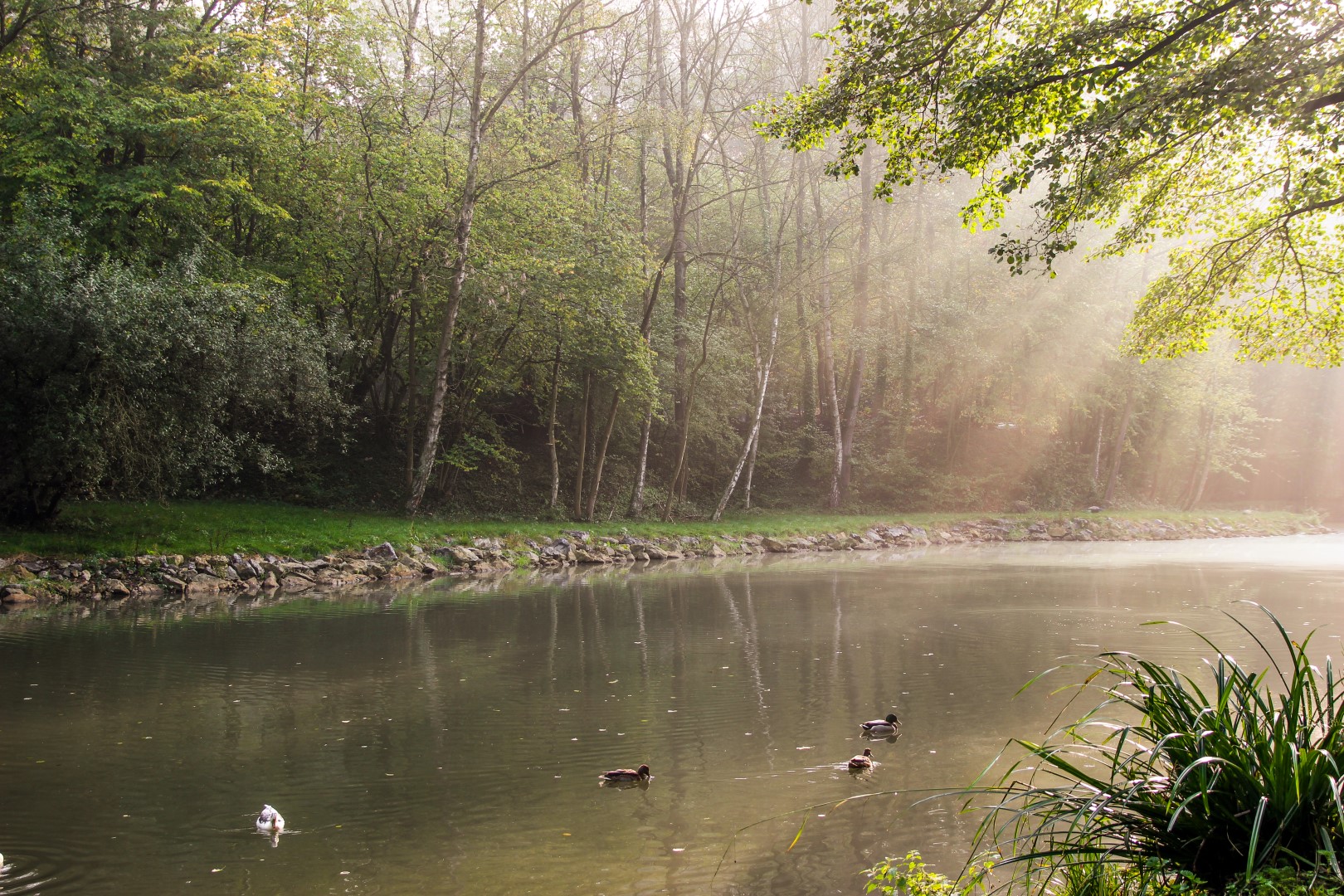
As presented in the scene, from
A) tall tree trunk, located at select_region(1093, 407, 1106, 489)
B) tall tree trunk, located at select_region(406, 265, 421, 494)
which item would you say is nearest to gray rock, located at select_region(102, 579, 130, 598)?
tall tree trunk, located at select_region(406, 265, 421, 494)

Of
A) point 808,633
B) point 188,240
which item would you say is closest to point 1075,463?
point 808,633

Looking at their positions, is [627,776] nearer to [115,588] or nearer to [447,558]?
[115,588]

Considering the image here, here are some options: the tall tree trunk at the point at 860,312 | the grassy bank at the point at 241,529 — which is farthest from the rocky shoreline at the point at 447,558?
the tall tree trunk at the point at 860,312

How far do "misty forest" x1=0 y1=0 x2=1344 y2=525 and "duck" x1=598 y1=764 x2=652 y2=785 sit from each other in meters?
5.84

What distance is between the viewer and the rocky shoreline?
50.0 feet

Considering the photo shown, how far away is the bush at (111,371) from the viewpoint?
47.7 feet

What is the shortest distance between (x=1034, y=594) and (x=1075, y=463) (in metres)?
30.0

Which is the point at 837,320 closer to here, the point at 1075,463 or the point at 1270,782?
the point at 1075,463

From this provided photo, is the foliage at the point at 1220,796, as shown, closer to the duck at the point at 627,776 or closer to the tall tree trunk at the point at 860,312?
the duck at the point at 627,776

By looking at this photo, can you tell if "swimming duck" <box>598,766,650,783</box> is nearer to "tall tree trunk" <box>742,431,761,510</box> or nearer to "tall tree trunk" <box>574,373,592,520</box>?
"tall tree trunk" <box>574,373,592,520</box>

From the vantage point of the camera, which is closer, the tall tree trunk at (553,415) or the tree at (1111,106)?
the tree at (1111,106)

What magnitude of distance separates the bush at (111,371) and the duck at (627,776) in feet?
41.6

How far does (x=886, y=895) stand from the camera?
402 centimetres

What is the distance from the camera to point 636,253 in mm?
25422
